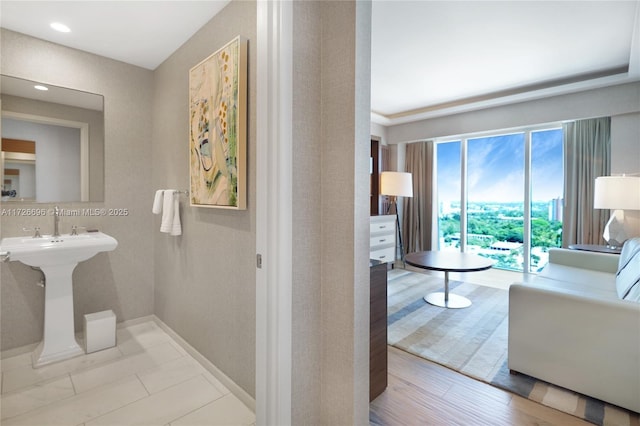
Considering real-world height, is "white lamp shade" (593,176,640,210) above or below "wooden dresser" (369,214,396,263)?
above

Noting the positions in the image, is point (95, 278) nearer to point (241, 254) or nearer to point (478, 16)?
point (241, 254)

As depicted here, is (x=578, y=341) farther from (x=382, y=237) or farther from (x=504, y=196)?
(x=504, y=196)

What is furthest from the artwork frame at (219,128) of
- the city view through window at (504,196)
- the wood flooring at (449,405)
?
the city view through window at (504,196)

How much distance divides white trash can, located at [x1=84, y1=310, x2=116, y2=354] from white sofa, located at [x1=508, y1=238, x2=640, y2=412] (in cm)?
289

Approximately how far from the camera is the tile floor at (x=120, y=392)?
1.57 m

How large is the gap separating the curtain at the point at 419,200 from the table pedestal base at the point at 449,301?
72.3 inches

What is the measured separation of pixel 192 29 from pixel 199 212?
1279 mm

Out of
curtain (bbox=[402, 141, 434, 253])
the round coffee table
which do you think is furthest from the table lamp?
curtain (bbox=[402, 141, 434, 253])

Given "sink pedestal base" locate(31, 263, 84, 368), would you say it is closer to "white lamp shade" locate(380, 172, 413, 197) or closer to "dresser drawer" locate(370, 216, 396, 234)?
"dresser drawer" locate(370, 216, 396, 234)

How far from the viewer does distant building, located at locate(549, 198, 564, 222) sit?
401 cm

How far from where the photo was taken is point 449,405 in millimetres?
1672

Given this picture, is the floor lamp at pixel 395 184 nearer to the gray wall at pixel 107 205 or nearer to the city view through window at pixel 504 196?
the city view through window at pixel 504 196

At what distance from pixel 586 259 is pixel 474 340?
5.44ft

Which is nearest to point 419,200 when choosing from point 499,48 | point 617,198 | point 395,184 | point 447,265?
point 395,184
